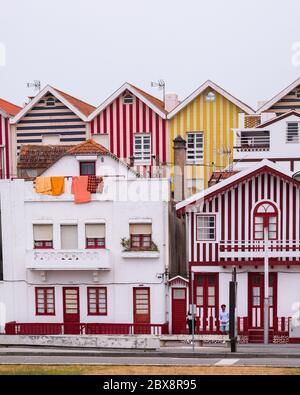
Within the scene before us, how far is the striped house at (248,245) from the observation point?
33781 millimetres

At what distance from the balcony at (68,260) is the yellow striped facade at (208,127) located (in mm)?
10110

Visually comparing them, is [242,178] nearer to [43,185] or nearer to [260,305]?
[260,305]

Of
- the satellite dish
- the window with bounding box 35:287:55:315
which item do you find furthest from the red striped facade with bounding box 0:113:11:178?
the satellite dish

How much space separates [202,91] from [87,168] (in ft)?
31.9

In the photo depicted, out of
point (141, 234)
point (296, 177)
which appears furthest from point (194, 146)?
point (296, 177)

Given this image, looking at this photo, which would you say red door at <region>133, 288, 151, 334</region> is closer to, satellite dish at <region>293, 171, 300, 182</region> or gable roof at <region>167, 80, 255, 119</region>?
satellite dish at <region>293, 171, 300, 182</region>

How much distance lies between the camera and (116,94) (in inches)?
1697

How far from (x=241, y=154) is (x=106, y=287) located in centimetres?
1007

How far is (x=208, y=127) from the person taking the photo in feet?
142

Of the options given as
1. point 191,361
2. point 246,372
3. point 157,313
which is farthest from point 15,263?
point 246,372

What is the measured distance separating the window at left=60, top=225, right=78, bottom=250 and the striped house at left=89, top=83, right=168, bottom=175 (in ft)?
29.0

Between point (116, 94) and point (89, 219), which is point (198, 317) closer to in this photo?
point (89, 219)

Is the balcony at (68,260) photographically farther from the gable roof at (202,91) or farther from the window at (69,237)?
the gable roof at (202,91)
